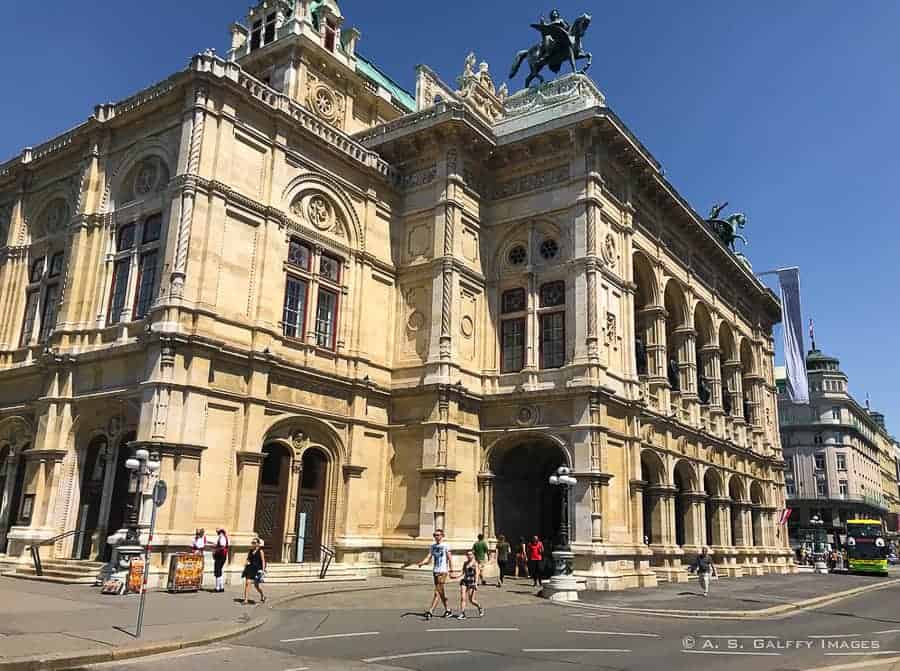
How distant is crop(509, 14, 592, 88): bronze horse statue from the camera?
111 feet

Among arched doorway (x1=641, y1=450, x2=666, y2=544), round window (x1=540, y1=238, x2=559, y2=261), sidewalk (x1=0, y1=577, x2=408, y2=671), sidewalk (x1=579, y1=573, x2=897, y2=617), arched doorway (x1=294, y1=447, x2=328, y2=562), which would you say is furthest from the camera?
arched doorway (x1=641, y1=450, x2=666, y2=544)

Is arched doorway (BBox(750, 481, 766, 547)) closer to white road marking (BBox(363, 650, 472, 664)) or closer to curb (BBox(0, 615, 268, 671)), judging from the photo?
white road marking (BBox(363, 650, 472, 664))

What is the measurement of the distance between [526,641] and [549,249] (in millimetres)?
18940

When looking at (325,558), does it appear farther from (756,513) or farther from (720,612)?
(756,513)

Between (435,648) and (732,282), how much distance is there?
124 ft

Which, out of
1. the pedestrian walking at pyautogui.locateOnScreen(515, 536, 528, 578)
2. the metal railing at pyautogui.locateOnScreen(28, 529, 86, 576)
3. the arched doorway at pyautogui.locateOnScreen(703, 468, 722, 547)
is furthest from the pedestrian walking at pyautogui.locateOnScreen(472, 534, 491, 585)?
the arched doorway at pyautogui.locateOnScreen(703, 468, 722, 547)

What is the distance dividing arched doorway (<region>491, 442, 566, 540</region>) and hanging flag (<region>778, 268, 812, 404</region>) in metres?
20.7

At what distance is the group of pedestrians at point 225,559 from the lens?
690 inches

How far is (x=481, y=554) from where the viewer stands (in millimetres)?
24859

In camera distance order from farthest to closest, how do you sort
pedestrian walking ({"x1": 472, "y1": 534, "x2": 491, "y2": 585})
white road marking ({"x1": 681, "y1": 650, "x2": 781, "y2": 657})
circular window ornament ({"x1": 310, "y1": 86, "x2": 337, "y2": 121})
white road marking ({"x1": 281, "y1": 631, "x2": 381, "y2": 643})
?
circular window ornament ({"x1": 310, "y1": 86, "x2": 337, "y2": 121}), pedestrian walking ({"x1": 472, "y1": 534, "x2": 491, "y2": 585}), white road marking ({"x1": 281, "y1": 631, "x2": 381, "y2": 643}), white road marking ({"x1": 681, "y1": 650, "x2": 781, "y2": 657})

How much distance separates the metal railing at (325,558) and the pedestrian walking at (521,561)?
717 centimetres

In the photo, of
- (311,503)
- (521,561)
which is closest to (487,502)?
(521,561)

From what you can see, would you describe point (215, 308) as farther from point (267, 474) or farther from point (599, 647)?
point (599, 647)

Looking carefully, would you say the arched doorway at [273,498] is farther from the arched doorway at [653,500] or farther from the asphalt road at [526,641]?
the arched doorway at [653,500]
